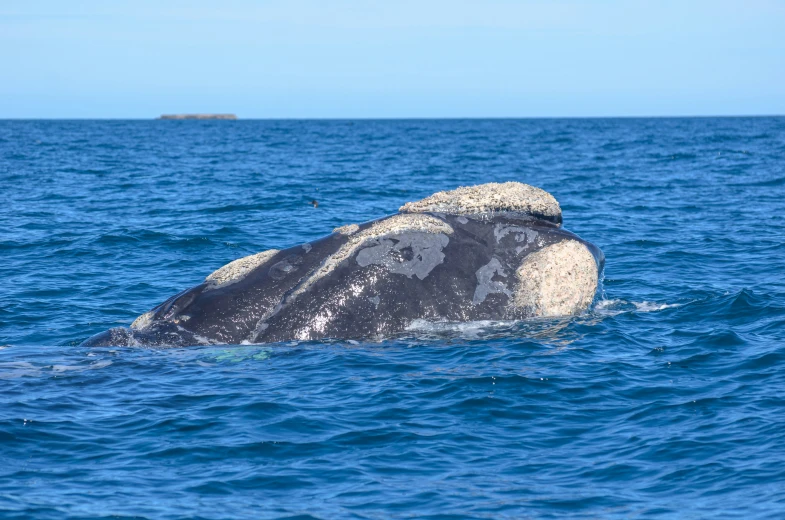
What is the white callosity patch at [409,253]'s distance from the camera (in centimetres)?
1249

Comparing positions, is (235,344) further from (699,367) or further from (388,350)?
(699,367)

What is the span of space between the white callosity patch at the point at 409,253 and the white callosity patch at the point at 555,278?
1.23m

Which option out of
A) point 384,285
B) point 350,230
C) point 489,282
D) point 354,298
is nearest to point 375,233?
point 350,230

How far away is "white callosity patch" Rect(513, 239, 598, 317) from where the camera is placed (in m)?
12.6

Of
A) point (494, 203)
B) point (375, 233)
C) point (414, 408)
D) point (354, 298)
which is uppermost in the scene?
point (494, 203)

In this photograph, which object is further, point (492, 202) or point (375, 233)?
point (492, 202)

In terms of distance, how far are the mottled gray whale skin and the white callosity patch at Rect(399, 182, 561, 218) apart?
0.26 metres

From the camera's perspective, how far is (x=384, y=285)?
12422 mm

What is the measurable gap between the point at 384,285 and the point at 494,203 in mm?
2161

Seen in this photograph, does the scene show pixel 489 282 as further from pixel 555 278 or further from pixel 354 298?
pixel 354 298

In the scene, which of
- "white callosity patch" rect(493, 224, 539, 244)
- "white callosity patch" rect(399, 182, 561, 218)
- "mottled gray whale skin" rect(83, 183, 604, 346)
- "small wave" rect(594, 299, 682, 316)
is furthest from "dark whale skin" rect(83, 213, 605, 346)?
"small wave" rect(594, 299, 682, 316)

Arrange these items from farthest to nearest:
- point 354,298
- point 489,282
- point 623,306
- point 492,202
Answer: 1. point 623,306
2. point 492,202
3. point 489,282
4. point 354,298

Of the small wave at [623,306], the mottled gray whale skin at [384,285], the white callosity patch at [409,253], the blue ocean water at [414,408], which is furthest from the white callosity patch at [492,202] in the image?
Result: the small wave at [623,306]

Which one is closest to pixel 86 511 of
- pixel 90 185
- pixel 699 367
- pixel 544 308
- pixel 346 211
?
pixel 544 308
